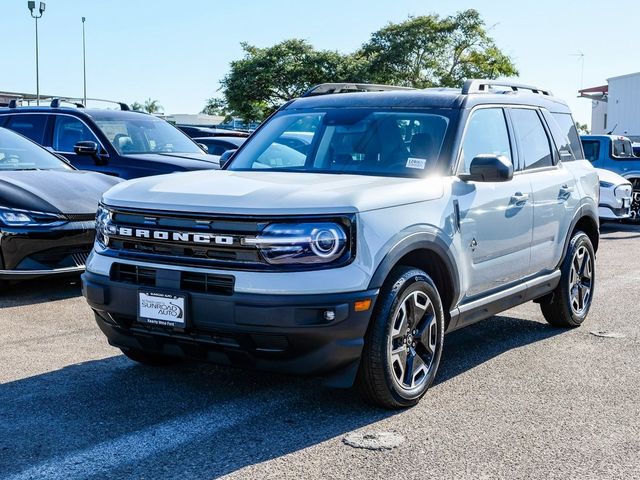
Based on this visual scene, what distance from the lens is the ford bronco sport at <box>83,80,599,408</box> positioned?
4113mm

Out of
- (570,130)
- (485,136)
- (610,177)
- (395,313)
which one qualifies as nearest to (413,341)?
(395,313)

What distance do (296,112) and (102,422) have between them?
259cm

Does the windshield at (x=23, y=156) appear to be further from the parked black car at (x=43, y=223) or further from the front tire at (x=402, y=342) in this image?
the front tire at (x=402, y=342)

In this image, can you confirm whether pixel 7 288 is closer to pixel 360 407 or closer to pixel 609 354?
pixel 360 407

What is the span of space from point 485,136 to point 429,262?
1.12m

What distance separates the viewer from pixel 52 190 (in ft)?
25.4

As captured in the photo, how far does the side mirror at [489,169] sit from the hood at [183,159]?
5426 millimetres

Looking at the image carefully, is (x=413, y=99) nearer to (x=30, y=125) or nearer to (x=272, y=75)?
(x=30, y=125)

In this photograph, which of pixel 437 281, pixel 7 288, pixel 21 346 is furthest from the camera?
pixel 7 288

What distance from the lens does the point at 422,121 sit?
208 inches

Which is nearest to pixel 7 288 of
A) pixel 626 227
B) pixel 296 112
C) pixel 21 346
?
pixel 21 346

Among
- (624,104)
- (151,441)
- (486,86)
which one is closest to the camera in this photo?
(151,441)

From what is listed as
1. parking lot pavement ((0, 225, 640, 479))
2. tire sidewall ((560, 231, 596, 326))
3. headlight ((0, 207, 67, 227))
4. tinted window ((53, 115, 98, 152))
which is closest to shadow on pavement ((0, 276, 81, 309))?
headlight ((0, 207, 67, 227))

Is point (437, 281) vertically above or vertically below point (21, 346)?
above
